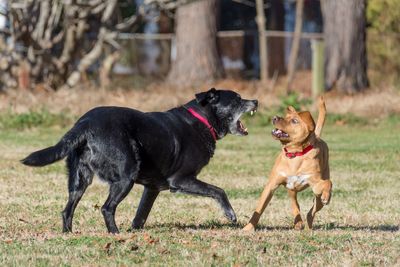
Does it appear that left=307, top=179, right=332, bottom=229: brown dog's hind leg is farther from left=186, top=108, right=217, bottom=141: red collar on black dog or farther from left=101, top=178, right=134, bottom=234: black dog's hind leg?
left=101, top=178, right=134, bottom=234: black dog's hind leg

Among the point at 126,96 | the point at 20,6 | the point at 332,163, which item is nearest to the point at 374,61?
the point at 126,96

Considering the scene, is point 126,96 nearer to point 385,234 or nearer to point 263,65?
point 263,65

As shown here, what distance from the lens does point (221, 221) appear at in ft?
31.7

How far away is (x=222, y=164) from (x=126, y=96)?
6.56m

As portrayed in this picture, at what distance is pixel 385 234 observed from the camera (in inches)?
332

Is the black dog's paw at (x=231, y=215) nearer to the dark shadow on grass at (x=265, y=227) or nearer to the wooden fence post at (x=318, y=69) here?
the dark shadow on grass at (x=265, y=227)

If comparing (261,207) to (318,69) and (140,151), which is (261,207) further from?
(318,69)

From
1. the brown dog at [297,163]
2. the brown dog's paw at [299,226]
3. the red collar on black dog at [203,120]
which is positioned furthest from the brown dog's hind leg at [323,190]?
the red collar on black dog at [203,120]

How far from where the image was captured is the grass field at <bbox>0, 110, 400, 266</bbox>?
7.16 meters

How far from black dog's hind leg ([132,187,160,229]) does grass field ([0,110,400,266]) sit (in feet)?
0.36

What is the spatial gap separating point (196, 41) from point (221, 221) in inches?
617

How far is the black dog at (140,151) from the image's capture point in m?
8.23

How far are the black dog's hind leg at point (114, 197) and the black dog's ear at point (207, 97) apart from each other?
1.15 meters

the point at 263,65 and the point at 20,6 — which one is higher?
the point at 20,6
